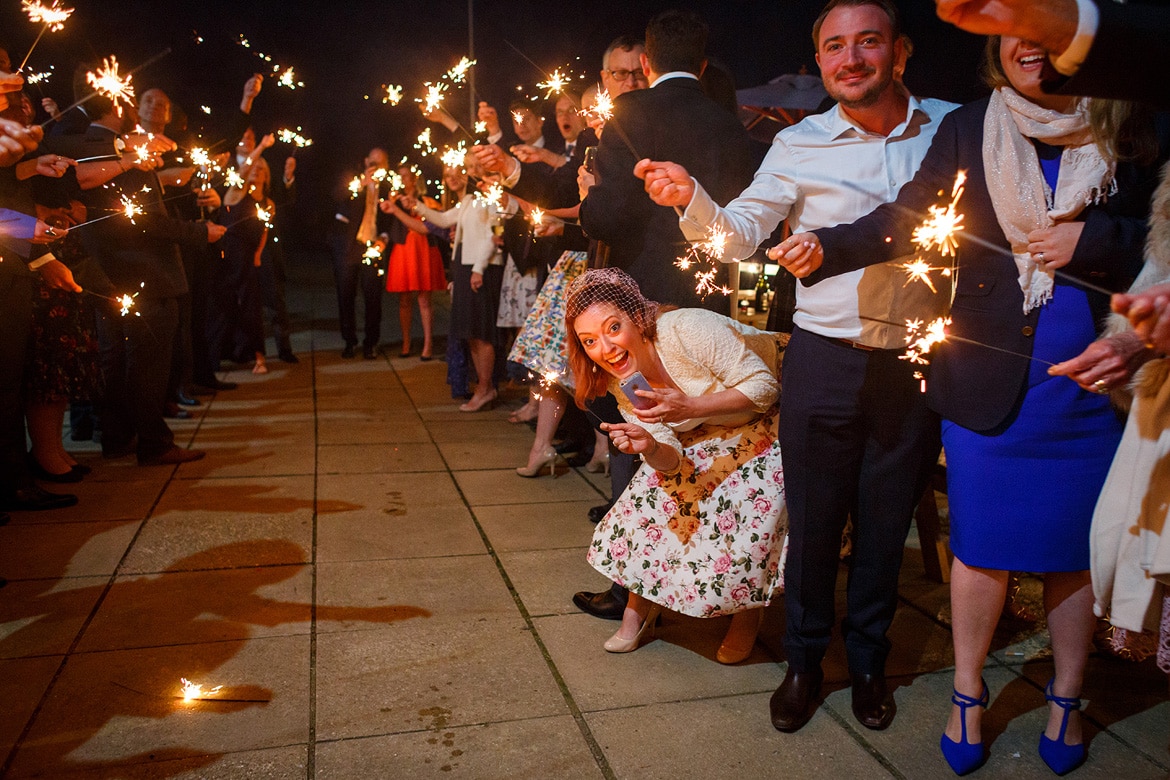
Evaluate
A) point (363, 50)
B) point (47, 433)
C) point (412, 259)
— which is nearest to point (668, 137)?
point (47, 433)

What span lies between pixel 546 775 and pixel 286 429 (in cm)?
463

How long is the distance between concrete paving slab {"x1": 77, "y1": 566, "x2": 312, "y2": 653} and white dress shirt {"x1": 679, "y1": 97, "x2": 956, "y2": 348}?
2240mm

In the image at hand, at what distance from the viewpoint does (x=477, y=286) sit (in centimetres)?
700

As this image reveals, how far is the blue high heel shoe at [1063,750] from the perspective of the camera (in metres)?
2.51

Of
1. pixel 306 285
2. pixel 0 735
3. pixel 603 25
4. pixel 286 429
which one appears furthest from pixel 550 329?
pixel 306 285

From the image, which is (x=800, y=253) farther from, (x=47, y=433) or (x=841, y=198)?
(x=47, y=433)

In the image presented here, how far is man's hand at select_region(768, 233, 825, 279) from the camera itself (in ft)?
Result: 7.60

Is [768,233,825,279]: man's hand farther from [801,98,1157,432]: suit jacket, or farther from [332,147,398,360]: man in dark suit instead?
[332,147,398,360]: man in dark suit

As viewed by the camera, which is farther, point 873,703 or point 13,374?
point 13,374

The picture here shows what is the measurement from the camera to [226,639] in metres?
3.22

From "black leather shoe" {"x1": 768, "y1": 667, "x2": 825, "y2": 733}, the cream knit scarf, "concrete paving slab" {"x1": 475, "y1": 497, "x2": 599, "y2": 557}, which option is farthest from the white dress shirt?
"concrete paving slab" {"x1": 475, "y1": 497, "x2": 599, "y2": 557}

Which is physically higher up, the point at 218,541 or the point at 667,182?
the point at 667,182

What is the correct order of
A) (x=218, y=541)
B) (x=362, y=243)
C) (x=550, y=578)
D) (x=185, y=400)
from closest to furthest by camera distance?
1. (x=550, y=578)
2. (x=218, y=541)
3. (x=185, y=400)
4. (x=362, y=243)

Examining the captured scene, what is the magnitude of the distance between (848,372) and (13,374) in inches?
164
